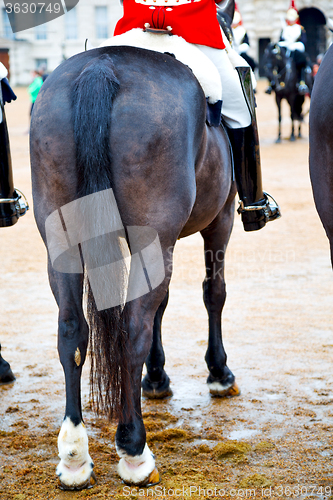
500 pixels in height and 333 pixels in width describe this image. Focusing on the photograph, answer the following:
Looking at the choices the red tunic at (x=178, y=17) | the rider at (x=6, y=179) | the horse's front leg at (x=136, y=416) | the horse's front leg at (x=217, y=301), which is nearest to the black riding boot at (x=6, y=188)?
the rider at (x=6, y=179)

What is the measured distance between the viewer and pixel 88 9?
45.1 metres

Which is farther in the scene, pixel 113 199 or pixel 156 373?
pixel 156 373

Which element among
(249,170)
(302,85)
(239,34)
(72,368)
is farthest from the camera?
(302,85)

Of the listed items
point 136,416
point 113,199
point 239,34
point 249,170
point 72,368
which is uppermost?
point 113,199

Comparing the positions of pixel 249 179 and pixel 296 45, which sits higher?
pixel 249 179

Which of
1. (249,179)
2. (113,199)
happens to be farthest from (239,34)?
(113,199)

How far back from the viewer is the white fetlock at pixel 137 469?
2918mm

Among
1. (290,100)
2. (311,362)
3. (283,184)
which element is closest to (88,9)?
(290,100)

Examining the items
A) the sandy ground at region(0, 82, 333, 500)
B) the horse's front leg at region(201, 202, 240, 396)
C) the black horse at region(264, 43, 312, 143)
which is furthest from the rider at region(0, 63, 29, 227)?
the black horse at region(264, 43, 312, 143)

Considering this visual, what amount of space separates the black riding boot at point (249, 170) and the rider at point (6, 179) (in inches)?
57.7

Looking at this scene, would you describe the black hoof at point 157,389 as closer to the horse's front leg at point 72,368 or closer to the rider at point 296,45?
the horse's front leg at point 72,368

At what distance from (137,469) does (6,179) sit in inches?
83.0

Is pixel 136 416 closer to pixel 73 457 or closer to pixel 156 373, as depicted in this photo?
pixel 73 457

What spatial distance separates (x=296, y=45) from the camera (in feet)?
56.6
